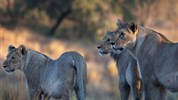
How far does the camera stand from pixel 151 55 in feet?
31.2

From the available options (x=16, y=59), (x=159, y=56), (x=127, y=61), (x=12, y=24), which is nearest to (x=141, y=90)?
(x=127, y=61)

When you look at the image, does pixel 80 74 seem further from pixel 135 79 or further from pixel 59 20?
pixel 59 20

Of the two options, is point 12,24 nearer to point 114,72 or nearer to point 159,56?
point 114,72

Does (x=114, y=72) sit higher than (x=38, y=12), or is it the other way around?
(x=38, y=12)

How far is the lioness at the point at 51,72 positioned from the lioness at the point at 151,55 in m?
0.74

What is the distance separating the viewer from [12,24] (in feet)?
92.5

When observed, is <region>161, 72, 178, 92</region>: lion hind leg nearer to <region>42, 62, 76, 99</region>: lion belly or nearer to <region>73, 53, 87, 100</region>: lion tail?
<region>73, 53, 87, 100</region>: lion tail

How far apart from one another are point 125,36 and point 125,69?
0.99 m

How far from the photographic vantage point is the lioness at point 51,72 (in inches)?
381

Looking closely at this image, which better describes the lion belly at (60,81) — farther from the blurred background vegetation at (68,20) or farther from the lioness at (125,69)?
the blurred background vegetation at (68,20)

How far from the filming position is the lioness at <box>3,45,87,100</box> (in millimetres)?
9688

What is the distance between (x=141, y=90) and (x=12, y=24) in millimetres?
18452

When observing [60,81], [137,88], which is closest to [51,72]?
[60,81]

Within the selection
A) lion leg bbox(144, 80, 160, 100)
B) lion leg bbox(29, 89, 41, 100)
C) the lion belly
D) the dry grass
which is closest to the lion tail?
the lion belly
